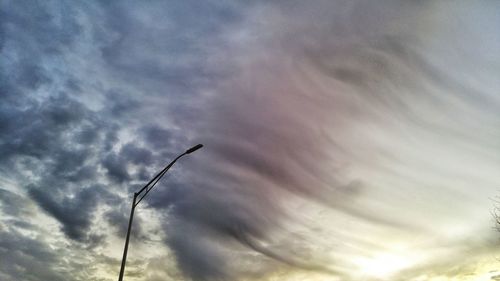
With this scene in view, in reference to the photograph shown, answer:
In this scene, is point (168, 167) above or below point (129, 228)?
above

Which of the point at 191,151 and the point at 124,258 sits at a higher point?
the point at 191,151

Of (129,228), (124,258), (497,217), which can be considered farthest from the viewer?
(497,217)

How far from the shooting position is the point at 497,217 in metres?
30.1

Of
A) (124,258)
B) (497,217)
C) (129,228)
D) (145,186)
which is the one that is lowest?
(124,258)

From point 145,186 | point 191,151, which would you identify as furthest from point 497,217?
point 145,186

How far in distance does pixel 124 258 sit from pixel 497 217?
33992 mm

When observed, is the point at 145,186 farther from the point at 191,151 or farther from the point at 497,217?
the point at 497,217

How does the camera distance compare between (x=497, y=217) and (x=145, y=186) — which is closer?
(x=145, y=186)

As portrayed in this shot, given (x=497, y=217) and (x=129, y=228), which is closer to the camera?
(x=129, y=228)

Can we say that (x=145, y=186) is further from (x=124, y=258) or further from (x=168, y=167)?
(x=124, y=258)

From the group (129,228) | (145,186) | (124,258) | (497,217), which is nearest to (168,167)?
(145,186)

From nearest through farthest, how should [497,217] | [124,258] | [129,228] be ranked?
[124,258]
[129,228]
[497,217]

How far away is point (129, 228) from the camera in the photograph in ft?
61.4

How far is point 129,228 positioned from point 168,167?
4354 mm
